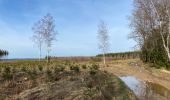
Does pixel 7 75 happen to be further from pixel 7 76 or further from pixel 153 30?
pixel 153 30

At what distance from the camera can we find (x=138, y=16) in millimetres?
36312

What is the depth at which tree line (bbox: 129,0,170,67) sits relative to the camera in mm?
30625

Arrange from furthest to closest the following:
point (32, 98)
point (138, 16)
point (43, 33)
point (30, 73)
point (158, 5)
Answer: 1. point (43, 33)
2. point (138, 16)
3. point (158, 5)
4. point (30, 73)
5. point (32, 98)

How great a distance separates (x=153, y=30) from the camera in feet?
114

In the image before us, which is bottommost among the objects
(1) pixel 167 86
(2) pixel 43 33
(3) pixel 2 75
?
(1) pixel 167 86

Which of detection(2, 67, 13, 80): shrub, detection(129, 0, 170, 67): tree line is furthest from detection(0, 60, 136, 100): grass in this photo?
detection(129, 0, 170, 67): tree line

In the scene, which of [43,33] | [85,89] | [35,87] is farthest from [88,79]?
[43,33]

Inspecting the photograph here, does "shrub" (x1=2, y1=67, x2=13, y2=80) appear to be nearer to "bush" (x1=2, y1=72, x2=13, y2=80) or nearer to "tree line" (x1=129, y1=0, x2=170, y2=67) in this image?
"bush" (x1=2, y1=72, x2=13, y2=80)

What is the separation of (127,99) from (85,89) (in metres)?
2.48

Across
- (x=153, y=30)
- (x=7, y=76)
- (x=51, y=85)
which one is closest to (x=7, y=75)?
(x=7, y=76)

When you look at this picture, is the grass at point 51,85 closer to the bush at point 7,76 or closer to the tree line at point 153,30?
the bush at point 7,76

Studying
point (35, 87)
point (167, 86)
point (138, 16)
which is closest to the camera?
point (35, 87)

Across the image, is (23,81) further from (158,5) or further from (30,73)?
(158,5)

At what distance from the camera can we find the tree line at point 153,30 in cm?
3062
